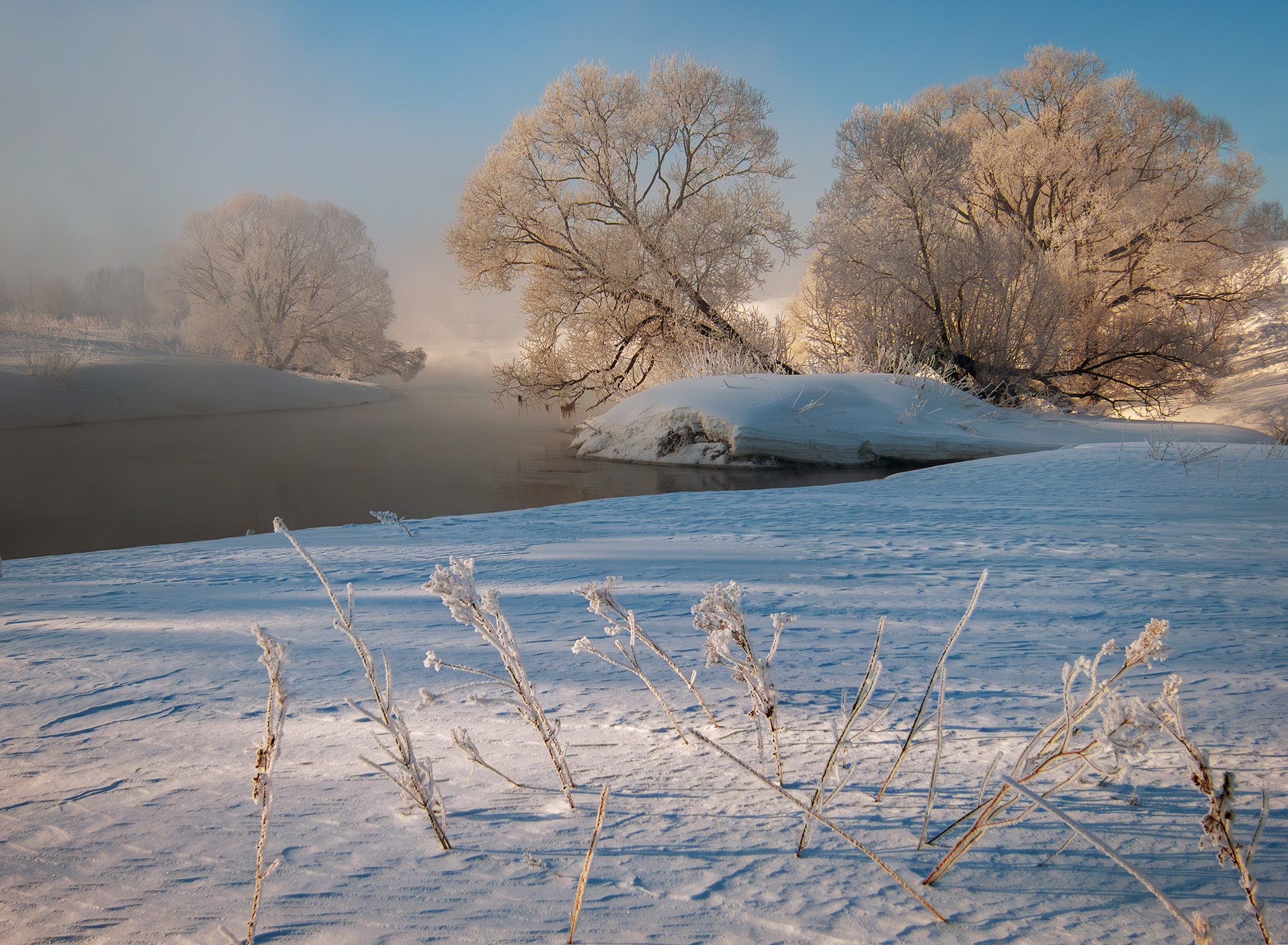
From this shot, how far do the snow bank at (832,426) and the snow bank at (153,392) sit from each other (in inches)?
311

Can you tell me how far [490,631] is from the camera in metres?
1.03

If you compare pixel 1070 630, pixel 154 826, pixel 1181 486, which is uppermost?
pixel 1181 486

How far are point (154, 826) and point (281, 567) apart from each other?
1.82 metres

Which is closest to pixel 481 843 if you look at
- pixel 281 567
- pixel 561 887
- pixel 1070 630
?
pixel 561 887

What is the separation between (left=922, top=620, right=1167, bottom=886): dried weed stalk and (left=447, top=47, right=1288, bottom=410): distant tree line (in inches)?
412

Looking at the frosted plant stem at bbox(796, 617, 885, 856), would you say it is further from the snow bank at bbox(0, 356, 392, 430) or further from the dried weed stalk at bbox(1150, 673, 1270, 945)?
the snow bank at bbox(0, 356, 392, 430)

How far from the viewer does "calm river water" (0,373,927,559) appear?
4.82 meters

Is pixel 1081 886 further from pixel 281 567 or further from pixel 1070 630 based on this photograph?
pixel 281 567

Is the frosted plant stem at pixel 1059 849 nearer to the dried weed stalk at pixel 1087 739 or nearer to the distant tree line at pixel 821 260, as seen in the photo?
the dried weed stalk at pixel 1087 739

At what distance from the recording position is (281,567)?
8.68 feet

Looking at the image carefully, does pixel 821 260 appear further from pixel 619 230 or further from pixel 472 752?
pixel 472 752

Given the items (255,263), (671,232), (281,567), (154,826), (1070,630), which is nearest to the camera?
(154,826)

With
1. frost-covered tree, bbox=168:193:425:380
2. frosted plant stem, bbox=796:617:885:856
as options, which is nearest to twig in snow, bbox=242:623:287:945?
frosted plant stem, bbox=796:617:885:856

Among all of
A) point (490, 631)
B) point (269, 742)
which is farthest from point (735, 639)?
point (269, 742)
